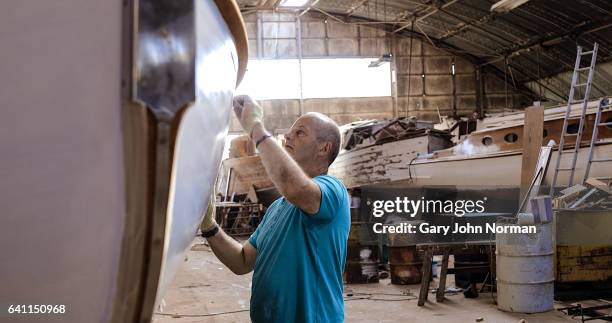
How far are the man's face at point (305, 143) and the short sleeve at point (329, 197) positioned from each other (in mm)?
141

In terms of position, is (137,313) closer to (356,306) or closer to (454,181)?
(356,306)

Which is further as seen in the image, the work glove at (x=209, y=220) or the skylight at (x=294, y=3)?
the skylight at (x=294, y=3)

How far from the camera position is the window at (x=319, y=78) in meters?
17.5

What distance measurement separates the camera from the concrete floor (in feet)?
16.1

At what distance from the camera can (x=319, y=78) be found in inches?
708

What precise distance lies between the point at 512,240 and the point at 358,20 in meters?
14.5

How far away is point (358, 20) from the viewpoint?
1853cm

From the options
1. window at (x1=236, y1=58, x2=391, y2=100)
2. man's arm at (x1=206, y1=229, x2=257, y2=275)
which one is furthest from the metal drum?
window at (x1=236, y1=58, x2=391, y2=100)

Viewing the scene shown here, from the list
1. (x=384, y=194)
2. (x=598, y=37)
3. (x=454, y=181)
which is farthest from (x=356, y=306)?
(x=598, y=37)

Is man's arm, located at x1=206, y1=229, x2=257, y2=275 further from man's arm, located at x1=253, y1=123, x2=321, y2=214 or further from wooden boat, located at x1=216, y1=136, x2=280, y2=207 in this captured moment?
wooden boat, located at x1=216, y1=136, x2=280, y2=207

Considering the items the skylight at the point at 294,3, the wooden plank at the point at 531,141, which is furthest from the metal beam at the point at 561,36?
the wooden plank at the point at 531,141

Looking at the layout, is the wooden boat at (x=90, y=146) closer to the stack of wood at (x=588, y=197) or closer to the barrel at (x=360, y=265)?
the stack of wood at (x=588, y=197)

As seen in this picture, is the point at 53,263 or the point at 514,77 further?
the point at 514,77

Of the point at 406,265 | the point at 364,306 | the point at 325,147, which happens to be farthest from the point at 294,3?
the point at 325,147
